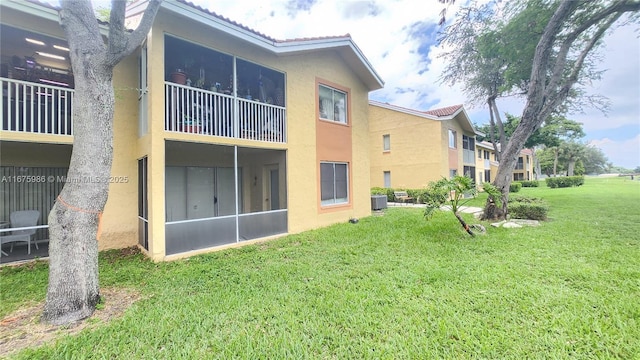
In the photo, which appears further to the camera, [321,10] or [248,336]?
[321,10]

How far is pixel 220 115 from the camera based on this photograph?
7566mm

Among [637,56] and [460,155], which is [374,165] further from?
[637,56]

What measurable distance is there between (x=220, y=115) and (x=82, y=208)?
4.39 metres

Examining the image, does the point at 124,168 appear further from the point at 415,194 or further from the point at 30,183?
the point at 415,194

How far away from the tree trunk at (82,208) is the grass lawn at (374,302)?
69 cm

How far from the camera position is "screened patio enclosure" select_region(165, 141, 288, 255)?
7.25 metres

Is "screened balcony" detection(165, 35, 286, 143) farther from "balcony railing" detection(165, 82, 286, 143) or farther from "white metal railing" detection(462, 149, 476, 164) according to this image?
"white metal railing" detection(462, 149, 476, 164)

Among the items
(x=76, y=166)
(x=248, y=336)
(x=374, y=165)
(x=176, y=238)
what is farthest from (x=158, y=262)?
(x=374, y=165)

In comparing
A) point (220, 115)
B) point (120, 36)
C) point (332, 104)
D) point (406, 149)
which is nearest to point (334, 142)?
point (332, 104)

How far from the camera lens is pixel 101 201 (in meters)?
4.05

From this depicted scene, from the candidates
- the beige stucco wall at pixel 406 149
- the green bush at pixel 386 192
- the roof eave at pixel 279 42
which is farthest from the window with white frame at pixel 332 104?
the beige stucco wall at pixel 406 149

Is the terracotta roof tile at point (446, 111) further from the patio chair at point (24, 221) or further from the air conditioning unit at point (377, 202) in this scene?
the patio chair at point (24, 221)

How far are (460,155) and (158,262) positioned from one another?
23450mm

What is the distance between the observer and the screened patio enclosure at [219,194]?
7245 millimetres
